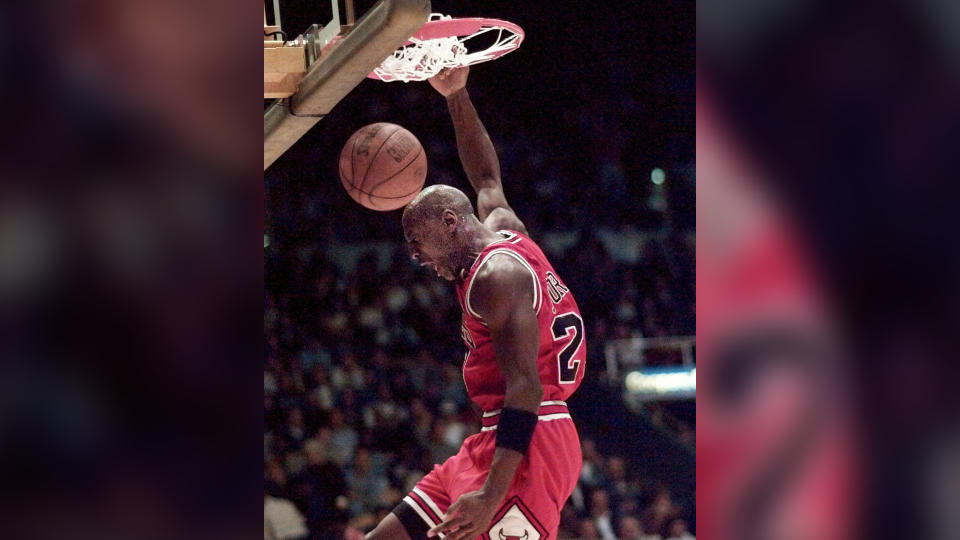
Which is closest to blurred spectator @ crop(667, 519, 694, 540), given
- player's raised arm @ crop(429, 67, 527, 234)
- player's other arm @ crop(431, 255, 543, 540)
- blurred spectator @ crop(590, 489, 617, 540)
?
blurred spectator @ crop(590, 489, 617, 540)

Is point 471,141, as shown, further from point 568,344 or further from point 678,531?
point 678,531

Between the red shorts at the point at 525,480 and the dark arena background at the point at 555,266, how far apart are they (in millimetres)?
5297

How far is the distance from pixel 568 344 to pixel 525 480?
524mm

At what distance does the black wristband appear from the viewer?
11.1 ft

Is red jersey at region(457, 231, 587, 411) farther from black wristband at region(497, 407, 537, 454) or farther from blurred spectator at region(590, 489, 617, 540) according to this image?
Answer: blurred spectator at region(590, 489, 617, 540)

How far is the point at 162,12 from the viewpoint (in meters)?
0.72

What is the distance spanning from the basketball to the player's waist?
1.45 meters

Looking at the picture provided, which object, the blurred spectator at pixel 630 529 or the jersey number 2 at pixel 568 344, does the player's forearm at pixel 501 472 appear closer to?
the jersey number 2 at pixel 568 344

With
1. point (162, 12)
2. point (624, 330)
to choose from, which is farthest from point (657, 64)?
point (162, 12)

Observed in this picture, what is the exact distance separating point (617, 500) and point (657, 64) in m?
5.17

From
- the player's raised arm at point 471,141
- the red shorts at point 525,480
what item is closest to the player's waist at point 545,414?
the red shorts at point 525,480

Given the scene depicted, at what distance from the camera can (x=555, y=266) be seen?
38.2ft

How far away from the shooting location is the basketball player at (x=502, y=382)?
3412 mm

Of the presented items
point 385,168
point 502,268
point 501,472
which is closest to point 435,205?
point 502,268
